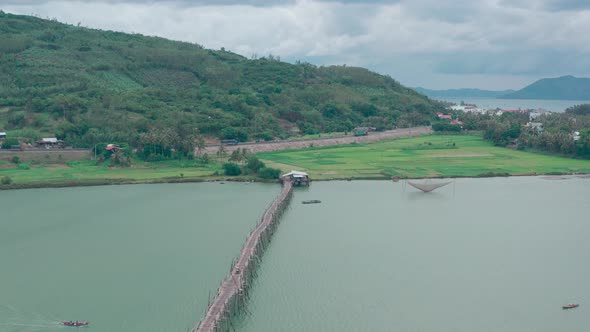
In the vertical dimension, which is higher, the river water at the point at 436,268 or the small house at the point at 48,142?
the small house at the point at 48,142

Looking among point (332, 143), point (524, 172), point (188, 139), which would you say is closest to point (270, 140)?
point (332, 143)

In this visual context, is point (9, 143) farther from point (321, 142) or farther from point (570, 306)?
point (570, 306)

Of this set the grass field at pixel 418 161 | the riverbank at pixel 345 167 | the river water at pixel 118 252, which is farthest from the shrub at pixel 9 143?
the grass field at pixel 418 161

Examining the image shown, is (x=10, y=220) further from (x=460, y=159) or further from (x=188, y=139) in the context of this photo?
(x=460, y=159)

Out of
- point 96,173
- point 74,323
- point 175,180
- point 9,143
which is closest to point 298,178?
point 175,180

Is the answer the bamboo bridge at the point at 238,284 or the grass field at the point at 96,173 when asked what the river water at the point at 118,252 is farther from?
the grass field at the point at 96,173

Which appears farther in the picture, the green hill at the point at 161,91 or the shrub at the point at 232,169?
the green hill at the point at 161,91
